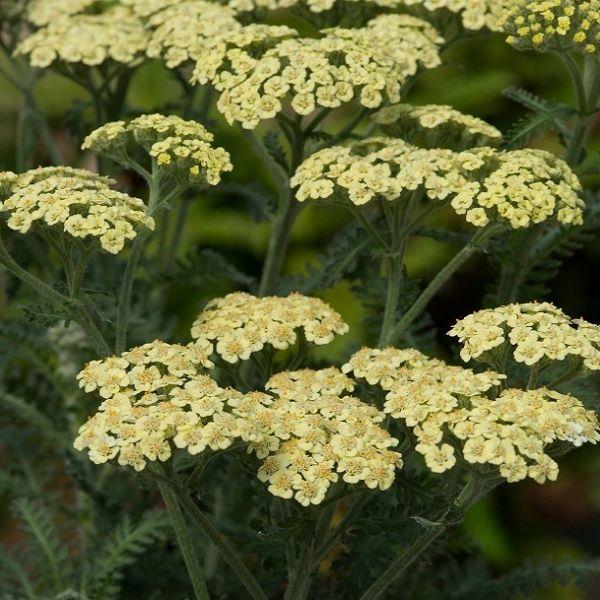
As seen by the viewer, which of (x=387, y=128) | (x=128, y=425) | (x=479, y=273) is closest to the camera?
(x=128, y=425)

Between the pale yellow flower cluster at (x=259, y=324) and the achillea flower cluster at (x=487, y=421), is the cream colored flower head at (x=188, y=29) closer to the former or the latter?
the pale yellow flower cluster at (x=259, y=324)

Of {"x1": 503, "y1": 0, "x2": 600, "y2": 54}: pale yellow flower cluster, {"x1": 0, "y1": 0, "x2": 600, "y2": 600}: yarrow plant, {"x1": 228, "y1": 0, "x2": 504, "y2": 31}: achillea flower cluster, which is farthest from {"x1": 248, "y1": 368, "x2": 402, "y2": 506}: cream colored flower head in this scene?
{"x1": 228, "y1": 0, "x2": 504, "y2": 31}: achillea flower cluster

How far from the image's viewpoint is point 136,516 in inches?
127

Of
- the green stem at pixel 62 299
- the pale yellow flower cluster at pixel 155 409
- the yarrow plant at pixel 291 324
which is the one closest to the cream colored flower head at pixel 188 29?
the yarrow plant at pixel 291 324

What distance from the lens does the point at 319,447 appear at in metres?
2.04


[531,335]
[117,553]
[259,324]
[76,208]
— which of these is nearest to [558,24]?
[531,335]

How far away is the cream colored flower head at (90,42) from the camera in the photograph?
116 inches

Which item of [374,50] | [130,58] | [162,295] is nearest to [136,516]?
[162,295]

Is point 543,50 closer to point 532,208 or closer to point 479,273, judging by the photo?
point 532,208

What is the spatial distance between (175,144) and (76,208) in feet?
0.86

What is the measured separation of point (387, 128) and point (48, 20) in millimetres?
997

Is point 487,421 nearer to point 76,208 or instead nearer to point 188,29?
point 76,208

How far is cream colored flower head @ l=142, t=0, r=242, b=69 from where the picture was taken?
2.77 metres

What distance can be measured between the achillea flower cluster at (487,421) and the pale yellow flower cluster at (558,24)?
815 millimetres
